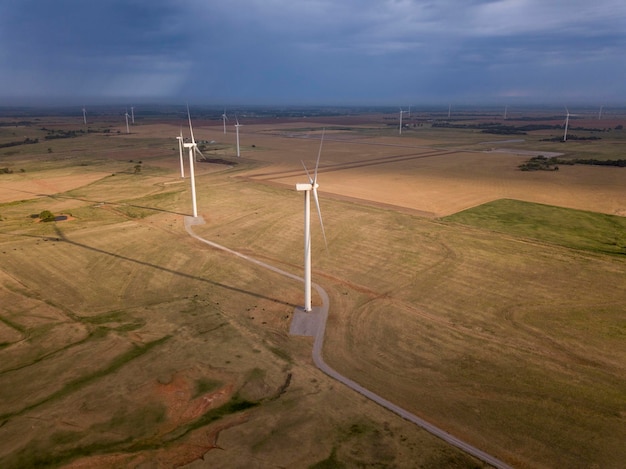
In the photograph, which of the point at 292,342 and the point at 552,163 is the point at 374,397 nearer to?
the point at 292,342

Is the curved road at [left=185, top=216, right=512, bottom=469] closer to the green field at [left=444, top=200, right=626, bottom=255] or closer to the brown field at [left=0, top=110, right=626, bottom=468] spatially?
the brown field at [left=0, top=110, right=626, bottom=468]

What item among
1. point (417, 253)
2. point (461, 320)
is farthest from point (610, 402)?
point (417, 253)

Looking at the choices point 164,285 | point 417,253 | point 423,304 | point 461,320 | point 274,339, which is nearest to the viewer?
point 274,339

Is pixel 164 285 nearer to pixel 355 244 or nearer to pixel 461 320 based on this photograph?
pixel 355 244

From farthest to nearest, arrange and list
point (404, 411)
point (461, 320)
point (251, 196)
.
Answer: point (251, 196), point (461, 320), point (404, 411)

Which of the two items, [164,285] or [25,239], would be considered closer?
[164,285]
